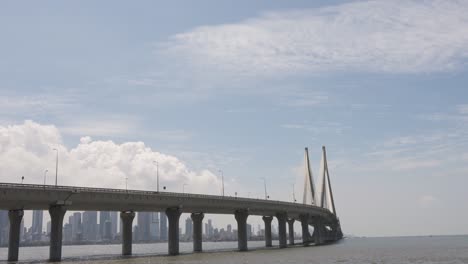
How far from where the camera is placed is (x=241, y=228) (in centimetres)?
12406

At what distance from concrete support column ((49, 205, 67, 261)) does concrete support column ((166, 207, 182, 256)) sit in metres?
25.5

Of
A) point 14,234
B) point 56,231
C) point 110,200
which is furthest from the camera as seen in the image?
point 110,200

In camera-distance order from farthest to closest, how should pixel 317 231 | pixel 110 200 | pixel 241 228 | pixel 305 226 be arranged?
pixel 317 231 < pixel 305 226 < pixel 241 228 < pixel 110 200

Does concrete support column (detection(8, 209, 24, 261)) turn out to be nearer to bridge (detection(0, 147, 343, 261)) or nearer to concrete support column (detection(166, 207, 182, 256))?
bridge (detection(0, 147, 343, 261))

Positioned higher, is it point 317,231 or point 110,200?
point 110,200

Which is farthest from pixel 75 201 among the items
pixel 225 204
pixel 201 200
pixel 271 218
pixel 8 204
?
pixel 271 218

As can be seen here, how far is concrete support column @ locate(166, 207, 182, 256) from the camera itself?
332 feet

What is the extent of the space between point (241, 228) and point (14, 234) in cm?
5514

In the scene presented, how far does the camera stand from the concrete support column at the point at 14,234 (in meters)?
83.8

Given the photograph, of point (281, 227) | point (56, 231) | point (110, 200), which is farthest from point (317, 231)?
point (56, 231)

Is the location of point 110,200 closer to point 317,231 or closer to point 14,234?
point 14,234

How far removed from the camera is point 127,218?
104 m

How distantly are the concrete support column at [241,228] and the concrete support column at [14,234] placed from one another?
53.1m

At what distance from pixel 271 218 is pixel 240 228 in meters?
31.0
